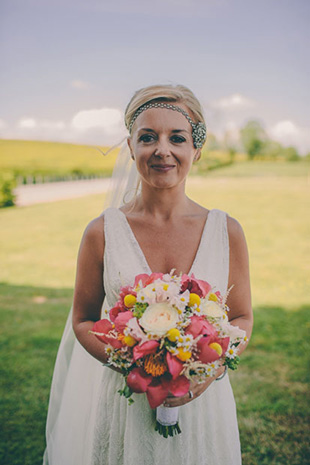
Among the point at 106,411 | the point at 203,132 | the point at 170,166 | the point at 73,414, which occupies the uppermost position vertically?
the point at 203,132

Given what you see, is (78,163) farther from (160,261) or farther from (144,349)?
(144,349)

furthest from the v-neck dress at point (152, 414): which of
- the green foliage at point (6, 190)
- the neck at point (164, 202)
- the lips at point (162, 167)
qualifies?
the green foliage at point (6, 190)

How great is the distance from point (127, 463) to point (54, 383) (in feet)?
3.86

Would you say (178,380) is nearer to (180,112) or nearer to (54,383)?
(180,112)

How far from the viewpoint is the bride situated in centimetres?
204

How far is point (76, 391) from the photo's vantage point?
2.67 meters

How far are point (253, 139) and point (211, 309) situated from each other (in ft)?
180

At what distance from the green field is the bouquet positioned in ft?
8.77

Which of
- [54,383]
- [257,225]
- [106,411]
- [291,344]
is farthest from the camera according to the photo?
[257,225]

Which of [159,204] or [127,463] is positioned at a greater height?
[159,204]

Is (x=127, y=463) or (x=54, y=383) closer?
(x=127, y=463)

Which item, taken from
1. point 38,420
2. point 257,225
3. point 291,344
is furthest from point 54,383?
point 257,225

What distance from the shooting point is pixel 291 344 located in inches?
242

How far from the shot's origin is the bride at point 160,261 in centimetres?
204
